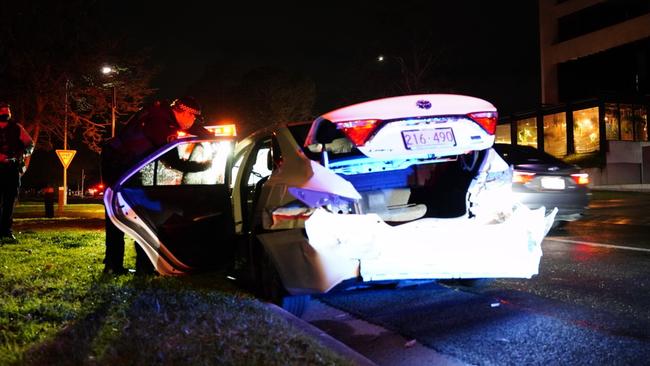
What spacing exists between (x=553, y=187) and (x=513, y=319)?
529 cm

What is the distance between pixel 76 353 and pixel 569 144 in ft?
115

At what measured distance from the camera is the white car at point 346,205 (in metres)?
4.22

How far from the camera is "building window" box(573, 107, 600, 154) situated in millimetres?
33141

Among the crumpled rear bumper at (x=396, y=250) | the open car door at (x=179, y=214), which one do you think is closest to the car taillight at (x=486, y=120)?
the crumpled rear bumper at (x=396, y=250)

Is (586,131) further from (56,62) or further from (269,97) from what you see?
(56,62)

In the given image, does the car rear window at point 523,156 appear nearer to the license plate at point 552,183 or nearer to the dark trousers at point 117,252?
the license plate at point 552,183

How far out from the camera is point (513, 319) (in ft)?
15.5

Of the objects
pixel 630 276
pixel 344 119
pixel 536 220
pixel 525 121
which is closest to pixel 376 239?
pixel 344 119

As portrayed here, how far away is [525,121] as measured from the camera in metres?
39.3

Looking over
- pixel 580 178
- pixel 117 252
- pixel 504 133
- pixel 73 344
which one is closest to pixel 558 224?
pixel 580 178

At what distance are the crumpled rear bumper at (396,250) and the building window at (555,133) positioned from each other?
3335cm

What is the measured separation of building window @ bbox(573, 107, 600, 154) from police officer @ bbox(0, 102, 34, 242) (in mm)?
30637

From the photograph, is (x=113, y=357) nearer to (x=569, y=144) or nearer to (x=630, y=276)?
(x=630, y=276)

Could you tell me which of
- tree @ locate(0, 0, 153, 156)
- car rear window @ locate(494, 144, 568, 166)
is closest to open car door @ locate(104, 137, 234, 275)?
car rear window @ locate(494, 144, 568, 166)
